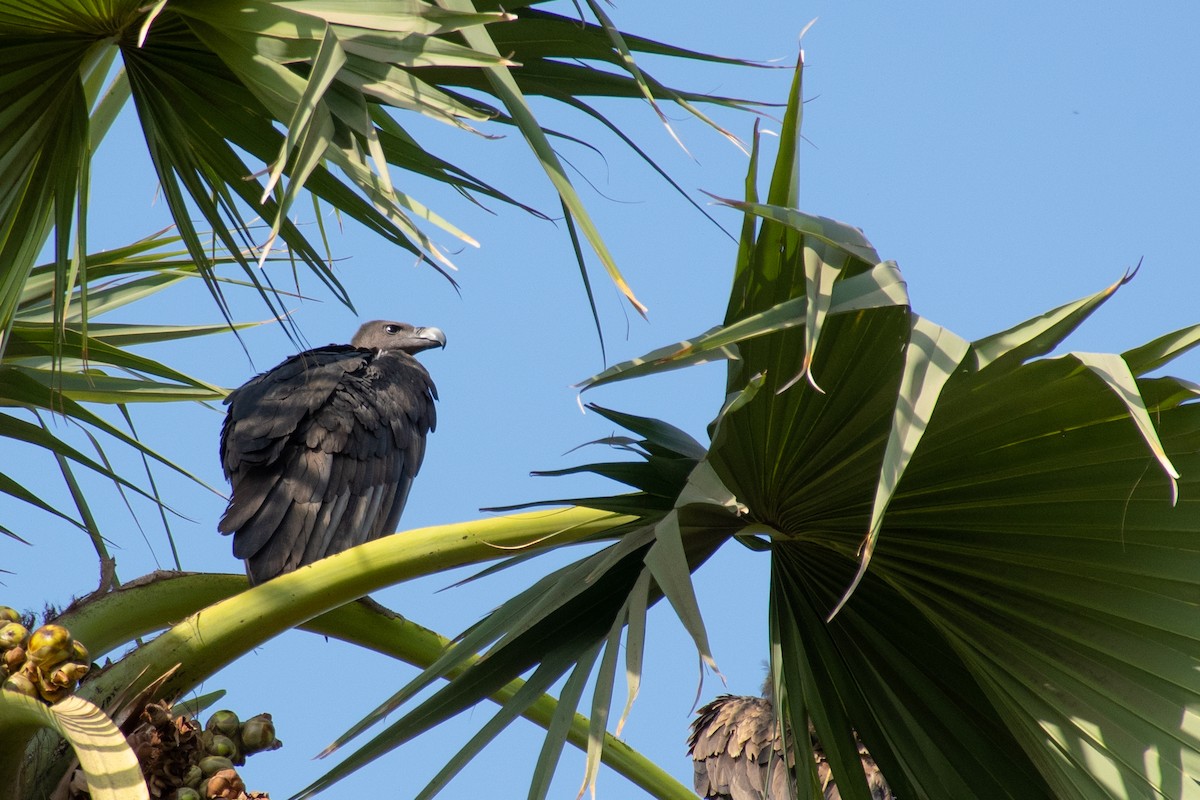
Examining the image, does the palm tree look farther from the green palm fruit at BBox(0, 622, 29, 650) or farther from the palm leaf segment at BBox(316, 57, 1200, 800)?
the green palm fruit at BBox(0, 622, 29, 650)

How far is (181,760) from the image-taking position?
283 centimetres

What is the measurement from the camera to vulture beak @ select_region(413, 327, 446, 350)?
291 inches

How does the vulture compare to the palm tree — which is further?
the vulture

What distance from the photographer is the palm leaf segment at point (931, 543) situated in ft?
7.51

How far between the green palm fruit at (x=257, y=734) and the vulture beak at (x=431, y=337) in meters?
4.49

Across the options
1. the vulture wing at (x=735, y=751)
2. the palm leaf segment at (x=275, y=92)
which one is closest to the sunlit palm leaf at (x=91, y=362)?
the palm leaf segment at (x=275, y=92)

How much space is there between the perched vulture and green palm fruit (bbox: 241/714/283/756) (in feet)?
8.38

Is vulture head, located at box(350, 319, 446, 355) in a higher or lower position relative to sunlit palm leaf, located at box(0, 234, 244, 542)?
higher

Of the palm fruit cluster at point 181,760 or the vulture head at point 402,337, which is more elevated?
the vulture head at point 402,337

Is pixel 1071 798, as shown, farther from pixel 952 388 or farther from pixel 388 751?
pixel 388 751

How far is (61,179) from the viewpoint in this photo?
111 inches

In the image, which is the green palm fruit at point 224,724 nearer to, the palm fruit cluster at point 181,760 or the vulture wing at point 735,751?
the palm fruit cluster at point 181,760

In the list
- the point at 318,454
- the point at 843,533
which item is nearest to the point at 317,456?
the point at 318,454

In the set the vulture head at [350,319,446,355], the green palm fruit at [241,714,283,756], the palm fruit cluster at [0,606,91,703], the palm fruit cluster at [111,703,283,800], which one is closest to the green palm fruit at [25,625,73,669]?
the palm fruit cluster at [0,606,91,703]
